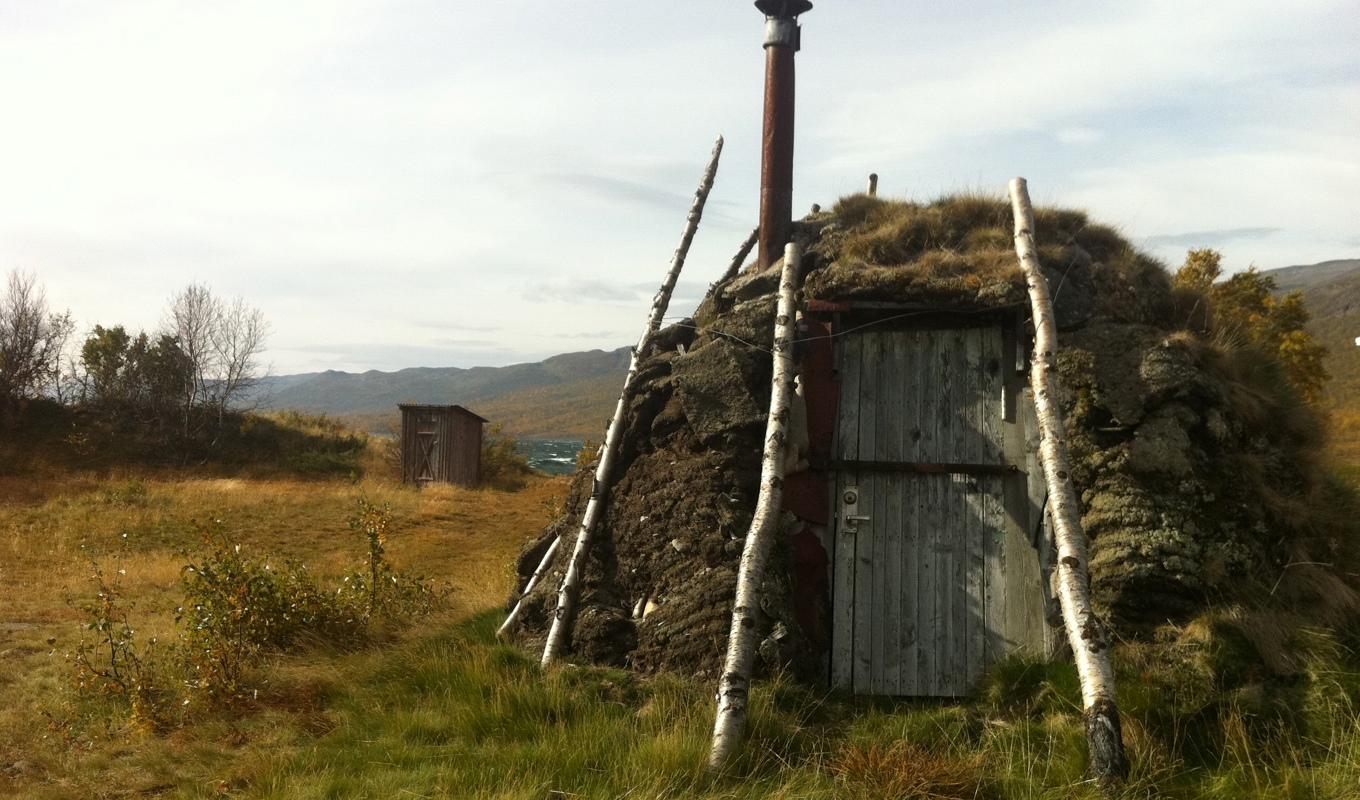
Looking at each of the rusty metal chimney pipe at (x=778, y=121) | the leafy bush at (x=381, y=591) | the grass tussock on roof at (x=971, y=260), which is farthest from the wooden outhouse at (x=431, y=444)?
the grass tussock on roof at (x=971, y=260)

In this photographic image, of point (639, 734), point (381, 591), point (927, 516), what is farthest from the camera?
point (381, 591)

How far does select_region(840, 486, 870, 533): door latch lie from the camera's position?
22.6 ft

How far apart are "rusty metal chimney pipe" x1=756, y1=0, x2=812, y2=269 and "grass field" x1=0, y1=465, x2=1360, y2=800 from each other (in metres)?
4.23

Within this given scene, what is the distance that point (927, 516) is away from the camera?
22.4 feet

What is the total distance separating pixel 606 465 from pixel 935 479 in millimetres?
2588

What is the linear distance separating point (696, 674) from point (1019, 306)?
3479mm

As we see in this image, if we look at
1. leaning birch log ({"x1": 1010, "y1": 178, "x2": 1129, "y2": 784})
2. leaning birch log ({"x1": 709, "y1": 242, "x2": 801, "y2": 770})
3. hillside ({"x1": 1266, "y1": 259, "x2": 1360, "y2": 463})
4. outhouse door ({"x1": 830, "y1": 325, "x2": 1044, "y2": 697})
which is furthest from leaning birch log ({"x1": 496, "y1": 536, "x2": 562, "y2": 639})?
hillside ({"x1": 1266, "y1": 259, "x2": 1360, "y2": 463})

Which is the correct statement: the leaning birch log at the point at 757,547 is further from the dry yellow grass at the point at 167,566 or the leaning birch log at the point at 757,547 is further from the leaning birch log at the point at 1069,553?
the dry yellow grass at the point at 167,566

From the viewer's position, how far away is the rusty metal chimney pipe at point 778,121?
8586 mm

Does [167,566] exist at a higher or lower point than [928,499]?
lower


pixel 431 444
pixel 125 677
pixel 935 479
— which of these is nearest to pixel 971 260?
pixel 935 479

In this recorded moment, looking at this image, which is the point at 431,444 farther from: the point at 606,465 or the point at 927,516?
the point at 927,516

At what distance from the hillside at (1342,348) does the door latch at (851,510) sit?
193 inches

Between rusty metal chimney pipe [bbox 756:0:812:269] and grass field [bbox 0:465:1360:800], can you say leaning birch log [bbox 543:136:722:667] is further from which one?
rusty metal chimney pipe [bbox 756:0:812:269]
